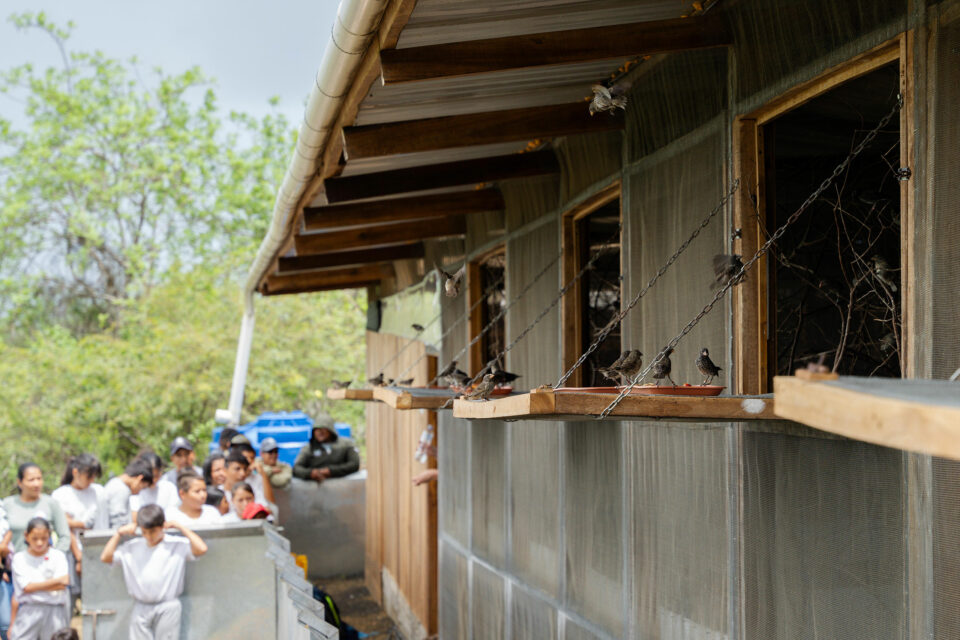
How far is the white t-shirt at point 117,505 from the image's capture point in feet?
29.8

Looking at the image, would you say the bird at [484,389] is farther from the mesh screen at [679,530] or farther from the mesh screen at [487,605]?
the mesh screen at [487,605]

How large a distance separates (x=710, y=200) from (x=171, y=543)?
14.5 feet

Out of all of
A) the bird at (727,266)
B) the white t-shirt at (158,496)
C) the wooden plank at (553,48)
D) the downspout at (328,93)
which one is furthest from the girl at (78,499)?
the bird at (727,266)

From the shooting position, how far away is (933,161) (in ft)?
9.44

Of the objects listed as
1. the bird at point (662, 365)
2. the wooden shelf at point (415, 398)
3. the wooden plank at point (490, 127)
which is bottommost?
the wooden shelf at point (415, 398)

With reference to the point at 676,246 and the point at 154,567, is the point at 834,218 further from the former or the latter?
the point at 154,567

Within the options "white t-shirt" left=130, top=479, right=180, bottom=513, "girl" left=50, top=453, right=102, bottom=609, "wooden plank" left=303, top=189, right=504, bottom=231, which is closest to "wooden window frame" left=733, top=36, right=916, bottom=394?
"wooden plank" left=303, top=189, right=504, bottom=231

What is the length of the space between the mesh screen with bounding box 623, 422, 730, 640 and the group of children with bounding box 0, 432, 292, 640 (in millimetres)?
3400

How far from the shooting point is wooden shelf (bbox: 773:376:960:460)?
5.14 ft

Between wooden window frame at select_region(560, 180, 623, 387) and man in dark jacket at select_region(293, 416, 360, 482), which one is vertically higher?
wooden window frame at select_region(560, 180, 623, 387)

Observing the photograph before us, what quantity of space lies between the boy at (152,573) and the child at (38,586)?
106 cm

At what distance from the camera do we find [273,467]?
13461 millimetres

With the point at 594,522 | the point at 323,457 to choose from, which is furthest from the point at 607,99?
the point at 323,457

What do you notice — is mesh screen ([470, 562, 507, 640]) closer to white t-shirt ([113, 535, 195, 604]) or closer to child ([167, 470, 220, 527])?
child ([167, 470, 220, 527])
